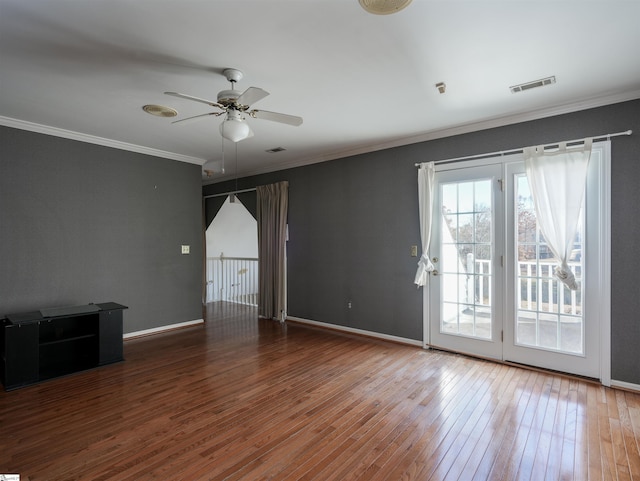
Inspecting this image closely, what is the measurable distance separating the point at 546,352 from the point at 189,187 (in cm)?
531

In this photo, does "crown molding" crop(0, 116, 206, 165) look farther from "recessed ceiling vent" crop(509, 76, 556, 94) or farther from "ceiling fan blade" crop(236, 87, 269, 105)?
"recessed ceiling vent" crop(509, 76, 556, 94)

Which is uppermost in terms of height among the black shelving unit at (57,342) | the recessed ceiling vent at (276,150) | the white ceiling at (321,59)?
the recessed ceiling vent at (276,150)

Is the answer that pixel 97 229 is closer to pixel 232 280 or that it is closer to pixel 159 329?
pixel 159 329

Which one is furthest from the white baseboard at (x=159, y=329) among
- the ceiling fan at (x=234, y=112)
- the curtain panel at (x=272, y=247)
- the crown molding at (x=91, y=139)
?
the ceiling fan at (x=234, y=112)

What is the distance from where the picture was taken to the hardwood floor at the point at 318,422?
6.74ft

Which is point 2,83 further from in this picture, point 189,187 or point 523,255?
point 523,255

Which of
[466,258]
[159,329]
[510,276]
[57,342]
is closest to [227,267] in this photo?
[159,329]

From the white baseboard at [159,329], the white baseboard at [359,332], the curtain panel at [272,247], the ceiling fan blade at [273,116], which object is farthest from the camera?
the curtain panel at [272,247]

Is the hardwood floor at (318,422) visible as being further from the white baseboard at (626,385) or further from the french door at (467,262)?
the french door at (467,262)

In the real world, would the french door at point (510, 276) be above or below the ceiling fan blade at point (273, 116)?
below

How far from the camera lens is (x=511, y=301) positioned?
12.2 feet

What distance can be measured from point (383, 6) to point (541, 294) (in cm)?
313

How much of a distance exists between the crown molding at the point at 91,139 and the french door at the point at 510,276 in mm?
3894

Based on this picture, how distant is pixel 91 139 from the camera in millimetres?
4434
